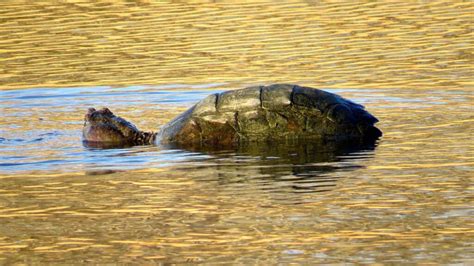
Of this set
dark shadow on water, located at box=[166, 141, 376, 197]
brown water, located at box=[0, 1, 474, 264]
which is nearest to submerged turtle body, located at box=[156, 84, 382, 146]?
dark shadow on water, located at box=[166, 141, 376, 197]

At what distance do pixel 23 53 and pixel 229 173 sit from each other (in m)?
10.6

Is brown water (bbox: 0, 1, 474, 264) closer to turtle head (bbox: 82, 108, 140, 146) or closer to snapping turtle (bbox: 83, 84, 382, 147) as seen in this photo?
turtle head (bbox: 82, 108, 140, 146)

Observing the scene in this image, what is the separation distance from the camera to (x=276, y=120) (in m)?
12.0

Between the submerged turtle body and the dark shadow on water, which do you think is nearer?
the dark shadow on water

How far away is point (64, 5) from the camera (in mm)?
25781

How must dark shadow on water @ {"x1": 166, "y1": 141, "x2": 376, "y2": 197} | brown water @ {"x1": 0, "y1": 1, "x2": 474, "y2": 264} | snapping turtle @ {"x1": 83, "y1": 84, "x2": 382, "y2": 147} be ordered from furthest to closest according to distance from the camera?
snapping turtle @ {"x1": 83, "y1": 84, "x2": 382, "y2": 147}
dark shadow on water @ {"x1": 166, "y1": 141, "x2": 376, "y2": 197}
brown water @ {"x1": 0, "y1": 1, "x2": 474, "y2": 264}

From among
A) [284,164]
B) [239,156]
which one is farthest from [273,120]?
[284,164]

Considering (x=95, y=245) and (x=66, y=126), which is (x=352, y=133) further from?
(x=95, y=245)

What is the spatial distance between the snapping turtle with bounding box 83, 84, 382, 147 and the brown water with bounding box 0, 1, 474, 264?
15.2 inches

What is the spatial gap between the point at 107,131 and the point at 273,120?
168 cm

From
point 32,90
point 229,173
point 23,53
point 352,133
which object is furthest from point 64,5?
point 229,173

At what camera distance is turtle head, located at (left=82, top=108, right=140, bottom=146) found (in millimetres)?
12406

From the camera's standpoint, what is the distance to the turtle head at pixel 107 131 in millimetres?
12406

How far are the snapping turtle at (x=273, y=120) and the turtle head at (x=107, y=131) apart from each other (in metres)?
0.35
